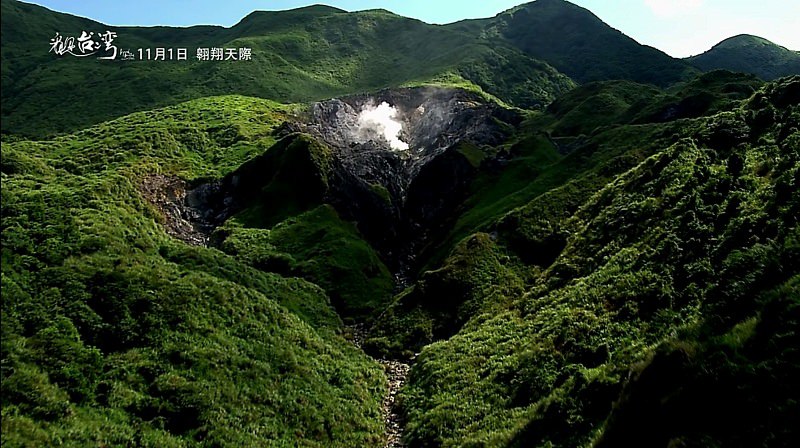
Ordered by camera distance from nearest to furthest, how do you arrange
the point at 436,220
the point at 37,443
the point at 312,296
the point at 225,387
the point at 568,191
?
the point at 37,443 → the point at 225,387 → the point at 312,296 → the point at 568,191 → the point at 436,220

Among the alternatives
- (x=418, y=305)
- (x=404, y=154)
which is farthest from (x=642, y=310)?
(x=404, y=154)

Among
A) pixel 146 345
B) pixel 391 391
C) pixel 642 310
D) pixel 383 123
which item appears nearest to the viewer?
pixel 146 345

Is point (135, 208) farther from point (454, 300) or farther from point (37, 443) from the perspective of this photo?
point (37, 443)

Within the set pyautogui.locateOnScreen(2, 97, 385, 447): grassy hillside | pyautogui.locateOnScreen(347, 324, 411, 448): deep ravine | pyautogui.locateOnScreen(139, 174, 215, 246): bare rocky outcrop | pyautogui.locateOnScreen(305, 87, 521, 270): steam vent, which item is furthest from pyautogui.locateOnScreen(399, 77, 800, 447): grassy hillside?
pyautogui.locateOnScreen(139, 174, 215, 246): bare rocky outcrop

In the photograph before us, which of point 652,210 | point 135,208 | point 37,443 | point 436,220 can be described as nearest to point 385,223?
point 436,220

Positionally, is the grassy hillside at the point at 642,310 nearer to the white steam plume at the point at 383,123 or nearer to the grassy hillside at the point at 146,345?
the grassy hillside at the point at 146,345

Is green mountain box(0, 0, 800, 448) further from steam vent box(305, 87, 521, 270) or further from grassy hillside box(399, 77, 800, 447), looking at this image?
steam vent box(305, 87, 521, 270)

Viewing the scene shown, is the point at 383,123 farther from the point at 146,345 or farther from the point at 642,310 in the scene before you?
the point at 146,345
